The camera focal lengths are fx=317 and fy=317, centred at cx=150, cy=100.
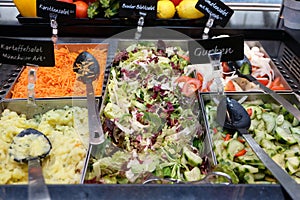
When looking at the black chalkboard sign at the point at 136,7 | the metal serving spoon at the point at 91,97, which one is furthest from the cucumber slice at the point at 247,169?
the black chalkboard sign at the point at 136,7

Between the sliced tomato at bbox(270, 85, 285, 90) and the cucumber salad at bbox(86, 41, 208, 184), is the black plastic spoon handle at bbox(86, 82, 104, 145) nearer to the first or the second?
the cucumber salad at bbox(86, 41, 208, 184)

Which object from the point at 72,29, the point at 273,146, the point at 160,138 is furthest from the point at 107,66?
the point at 273,146

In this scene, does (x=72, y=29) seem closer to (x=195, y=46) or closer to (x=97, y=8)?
(x=97, y=8)

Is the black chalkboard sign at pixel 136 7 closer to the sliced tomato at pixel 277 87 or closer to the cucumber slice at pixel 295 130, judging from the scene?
the sliced tomato at pixel 277 87

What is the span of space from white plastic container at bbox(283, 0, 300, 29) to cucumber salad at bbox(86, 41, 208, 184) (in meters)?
0.84

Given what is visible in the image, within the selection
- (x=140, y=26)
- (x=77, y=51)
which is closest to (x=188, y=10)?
(x=140, y=26)

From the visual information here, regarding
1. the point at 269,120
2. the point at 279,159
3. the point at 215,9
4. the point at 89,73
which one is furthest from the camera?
the point at 215,9

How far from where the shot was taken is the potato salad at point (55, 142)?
1.28m

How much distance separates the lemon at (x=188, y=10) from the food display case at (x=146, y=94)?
33 mm

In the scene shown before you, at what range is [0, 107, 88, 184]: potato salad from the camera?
128 cm

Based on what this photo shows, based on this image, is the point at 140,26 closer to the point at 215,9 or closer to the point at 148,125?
the point at 215,9

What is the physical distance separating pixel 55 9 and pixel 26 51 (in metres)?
0.58

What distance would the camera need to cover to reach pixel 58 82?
194 cm

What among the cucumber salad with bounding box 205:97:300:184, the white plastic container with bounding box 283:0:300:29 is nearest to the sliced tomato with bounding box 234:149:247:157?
the cucumber salad with bounding box 205:97:300:184
